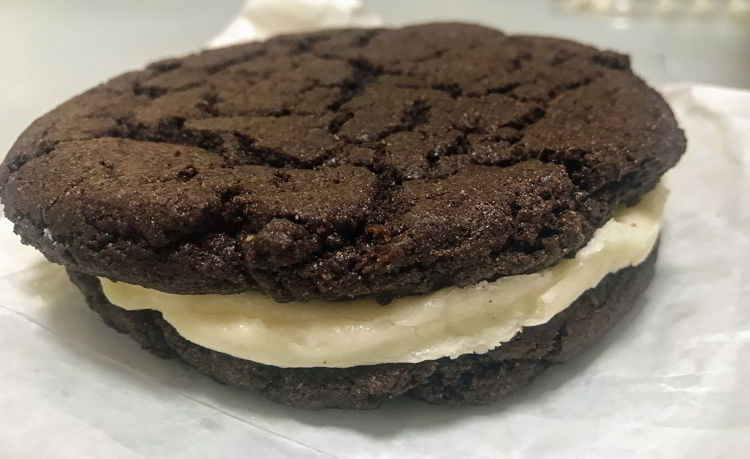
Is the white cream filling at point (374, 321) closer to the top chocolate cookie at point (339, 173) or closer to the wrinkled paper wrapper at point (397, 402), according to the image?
the top chocolate cookie at point (339, 173)

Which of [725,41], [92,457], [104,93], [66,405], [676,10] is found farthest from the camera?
[676,10]

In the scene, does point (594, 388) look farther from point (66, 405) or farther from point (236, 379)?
point (66, 405)

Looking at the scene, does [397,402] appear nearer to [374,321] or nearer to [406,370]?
[406,370]

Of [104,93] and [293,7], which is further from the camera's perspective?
[293,7]

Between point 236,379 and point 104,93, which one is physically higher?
point 104,93

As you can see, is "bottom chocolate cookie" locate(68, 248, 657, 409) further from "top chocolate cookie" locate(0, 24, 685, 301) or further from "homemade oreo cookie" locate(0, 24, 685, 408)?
"top chocolate cookie" locate(0, 24, 685, 301)

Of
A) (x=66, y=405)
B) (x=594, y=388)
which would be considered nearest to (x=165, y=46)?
(x=66, y=405)

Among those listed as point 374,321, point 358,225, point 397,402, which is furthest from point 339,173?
point 397,402

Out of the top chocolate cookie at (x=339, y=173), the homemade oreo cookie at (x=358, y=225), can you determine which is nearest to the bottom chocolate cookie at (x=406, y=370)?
the homemade oreo cookie at (x=358, y=225)
